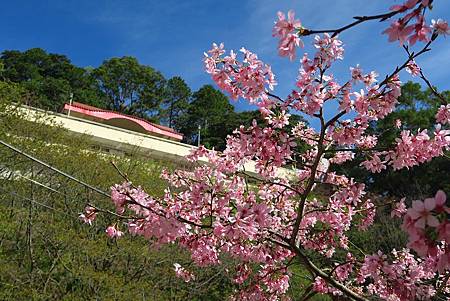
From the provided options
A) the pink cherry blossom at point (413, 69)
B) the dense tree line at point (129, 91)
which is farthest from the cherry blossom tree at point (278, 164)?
the dense tree line at point (129, 91)

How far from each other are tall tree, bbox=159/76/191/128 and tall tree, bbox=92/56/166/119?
23.7 inches

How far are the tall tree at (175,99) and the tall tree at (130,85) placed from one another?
602mm

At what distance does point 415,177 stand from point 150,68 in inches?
886

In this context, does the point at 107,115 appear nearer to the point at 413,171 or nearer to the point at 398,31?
the point at 413,171

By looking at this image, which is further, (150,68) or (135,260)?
(150,68)

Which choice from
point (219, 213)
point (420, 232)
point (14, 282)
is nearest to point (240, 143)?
point (219, 213)

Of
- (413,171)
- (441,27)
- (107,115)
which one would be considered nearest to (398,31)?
(441,27)

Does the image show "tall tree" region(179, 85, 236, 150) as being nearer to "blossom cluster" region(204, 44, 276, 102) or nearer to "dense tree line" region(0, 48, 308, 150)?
"dense tree line" region(0, 48, 308, 150)

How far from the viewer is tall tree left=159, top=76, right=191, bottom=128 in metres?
35.5

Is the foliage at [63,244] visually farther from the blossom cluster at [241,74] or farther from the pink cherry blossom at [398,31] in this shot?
the pink cherry blossom at [398,31]

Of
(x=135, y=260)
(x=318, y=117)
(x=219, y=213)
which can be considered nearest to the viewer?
(x=318, y=117)

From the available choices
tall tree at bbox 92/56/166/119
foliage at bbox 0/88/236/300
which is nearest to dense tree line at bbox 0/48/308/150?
tall tree at bbox 92/56/166/119

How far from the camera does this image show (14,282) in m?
6.84

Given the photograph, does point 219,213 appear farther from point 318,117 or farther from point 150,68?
point 150,68
